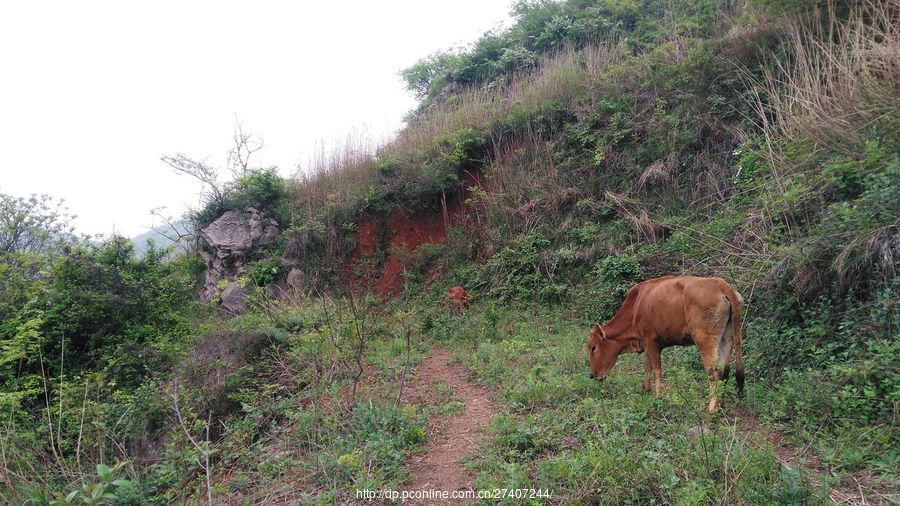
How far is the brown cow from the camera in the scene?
521 cm

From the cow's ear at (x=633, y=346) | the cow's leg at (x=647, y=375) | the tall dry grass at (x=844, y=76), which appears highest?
the tall dry grass at (x=844, y=76)

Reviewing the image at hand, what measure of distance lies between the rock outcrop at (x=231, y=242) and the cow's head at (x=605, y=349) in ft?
42.1

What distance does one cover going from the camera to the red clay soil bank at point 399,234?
15.7m

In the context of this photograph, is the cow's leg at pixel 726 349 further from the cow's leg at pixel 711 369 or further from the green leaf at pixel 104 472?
the green leaf at pixel 104 472

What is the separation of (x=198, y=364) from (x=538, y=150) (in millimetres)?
10281

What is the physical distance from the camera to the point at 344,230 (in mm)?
16531

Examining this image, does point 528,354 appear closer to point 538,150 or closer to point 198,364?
point 198,364

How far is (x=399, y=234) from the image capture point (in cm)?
1673

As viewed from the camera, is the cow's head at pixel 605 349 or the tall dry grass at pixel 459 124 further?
the tall dry grass at pixel 459 124

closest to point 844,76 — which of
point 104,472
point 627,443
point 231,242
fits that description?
point 627,443

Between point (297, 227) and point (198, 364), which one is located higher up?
point (297, 227)

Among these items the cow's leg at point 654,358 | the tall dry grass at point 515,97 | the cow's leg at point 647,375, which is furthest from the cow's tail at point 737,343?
the tall dry grass at point 515,97

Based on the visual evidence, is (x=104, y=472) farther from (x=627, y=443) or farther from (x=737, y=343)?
(x=737, y=343)

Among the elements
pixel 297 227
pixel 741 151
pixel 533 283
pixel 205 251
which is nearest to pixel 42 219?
pixel 205 251
